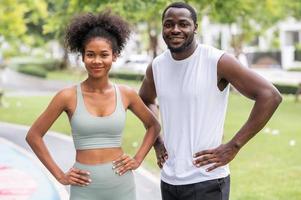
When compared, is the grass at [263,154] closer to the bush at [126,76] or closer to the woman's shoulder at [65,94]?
the woman's shoulder at [65,94]

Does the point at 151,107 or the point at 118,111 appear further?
the point at 151,107

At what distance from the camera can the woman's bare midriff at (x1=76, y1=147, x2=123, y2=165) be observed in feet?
10.2

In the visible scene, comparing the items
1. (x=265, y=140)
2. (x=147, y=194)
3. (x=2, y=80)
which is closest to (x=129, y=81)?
(x=2, y=80)

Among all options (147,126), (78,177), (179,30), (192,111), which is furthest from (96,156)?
(179,30)

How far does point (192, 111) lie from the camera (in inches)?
119

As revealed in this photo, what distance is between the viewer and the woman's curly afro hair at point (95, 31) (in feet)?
10.7

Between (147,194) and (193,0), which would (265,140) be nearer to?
(193,0)

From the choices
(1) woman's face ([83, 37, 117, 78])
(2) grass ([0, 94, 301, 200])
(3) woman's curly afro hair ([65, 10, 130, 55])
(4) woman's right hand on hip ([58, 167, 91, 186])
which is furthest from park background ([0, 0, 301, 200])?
(4) woman's right hand on hip ([58, 167, 91, 186])

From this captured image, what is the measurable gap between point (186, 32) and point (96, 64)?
51 centimetres

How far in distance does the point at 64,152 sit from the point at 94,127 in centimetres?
679

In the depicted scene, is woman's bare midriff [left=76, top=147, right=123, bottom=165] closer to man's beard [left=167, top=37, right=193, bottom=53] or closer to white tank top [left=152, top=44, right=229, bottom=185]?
white tank top [left=152, top=44, right=229, bottom=185]

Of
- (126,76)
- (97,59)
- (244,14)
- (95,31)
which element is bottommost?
(126,76)

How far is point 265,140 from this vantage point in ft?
36.4

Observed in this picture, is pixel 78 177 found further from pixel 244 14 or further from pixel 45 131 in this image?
pixel 244 14
